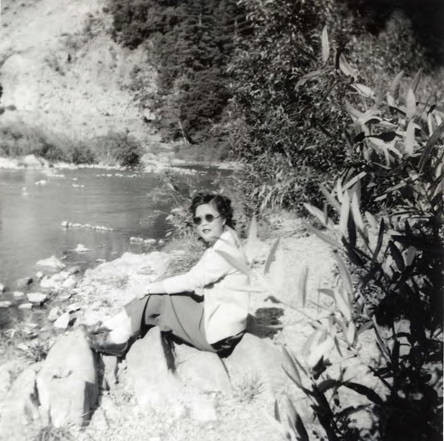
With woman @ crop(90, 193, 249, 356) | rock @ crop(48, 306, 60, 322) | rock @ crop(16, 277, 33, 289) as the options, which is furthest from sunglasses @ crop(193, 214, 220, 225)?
rock @ crop(16, 277, 33, 289)

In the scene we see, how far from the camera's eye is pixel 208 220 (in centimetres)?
228

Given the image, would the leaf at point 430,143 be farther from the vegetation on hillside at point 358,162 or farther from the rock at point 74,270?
the rock at point 74,270

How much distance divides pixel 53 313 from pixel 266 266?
400 cm

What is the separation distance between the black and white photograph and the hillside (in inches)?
430

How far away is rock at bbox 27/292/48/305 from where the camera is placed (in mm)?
4547

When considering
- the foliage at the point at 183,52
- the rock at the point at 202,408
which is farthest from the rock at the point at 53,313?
the foliage at the point at 183,52

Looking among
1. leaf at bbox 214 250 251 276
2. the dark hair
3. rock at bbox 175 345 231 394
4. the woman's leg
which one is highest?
leaf at bbox 214 250 251 276

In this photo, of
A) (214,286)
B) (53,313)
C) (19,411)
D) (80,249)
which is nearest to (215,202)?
(214,286)

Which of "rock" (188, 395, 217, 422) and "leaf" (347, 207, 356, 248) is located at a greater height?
"leaf" (347, 207, 356, 248)

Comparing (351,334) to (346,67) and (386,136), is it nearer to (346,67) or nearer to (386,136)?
(386,136)

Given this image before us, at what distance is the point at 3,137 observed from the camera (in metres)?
17.7

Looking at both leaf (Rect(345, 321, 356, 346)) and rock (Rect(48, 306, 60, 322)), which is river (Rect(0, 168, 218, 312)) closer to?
rock (Rect(48, 306, 60, 322))

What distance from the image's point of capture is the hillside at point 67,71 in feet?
77.7

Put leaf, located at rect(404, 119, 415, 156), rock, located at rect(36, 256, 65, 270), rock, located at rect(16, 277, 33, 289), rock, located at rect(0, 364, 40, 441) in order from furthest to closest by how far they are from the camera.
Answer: rock, located at rect(36, 256, 65, 270) < rock, located at rect(16, 277, 33, 289) < rock, located at rect(0, 364, 40, 441) < leaf, located at rect(404, 119, 415, 156)
